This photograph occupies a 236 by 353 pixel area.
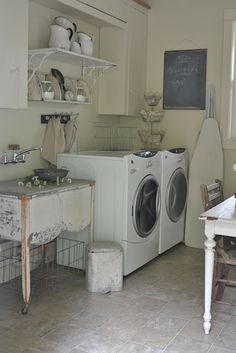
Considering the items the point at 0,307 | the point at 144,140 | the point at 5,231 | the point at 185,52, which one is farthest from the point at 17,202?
the point at 185,52

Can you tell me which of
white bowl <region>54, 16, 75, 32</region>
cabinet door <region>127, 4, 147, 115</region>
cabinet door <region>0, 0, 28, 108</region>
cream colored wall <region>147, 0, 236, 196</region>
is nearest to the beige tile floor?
cabinet door <region>0, 0, 28, 108</region>

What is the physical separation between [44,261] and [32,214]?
1.11 m

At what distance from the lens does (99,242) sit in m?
3.67

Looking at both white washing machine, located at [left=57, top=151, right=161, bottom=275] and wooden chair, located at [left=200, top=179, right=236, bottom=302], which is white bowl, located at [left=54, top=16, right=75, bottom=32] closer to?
white washing machine, located at [left=57, top=151, right=161, bottom=275]

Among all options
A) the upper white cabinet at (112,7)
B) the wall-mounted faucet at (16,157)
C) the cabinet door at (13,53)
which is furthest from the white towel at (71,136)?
the upper white cabinet at (112,7)

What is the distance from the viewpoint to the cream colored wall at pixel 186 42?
4.73 metres

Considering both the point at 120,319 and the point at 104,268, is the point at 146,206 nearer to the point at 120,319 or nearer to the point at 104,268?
the point at 104,268

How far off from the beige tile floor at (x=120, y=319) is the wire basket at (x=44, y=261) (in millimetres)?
110

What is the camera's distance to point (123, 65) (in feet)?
15.2

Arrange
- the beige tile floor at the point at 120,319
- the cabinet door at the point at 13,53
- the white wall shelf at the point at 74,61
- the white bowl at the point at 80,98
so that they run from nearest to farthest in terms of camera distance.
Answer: the beige tile floor at the point at 120,319
the cabinet door at the point at 13,53
the white wall shelf at the point at 74,61
the white bowl at the point at 80,98

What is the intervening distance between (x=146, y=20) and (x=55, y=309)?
3.25 m

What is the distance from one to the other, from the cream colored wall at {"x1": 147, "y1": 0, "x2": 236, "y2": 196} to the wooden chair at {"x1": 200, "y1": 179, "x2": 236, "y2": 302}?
1.37 metres

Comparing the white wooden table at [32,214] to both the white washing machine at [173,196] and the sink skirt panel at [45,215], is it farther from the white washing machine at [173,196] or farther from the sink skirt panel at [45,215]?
the white washing machine at [173,196]

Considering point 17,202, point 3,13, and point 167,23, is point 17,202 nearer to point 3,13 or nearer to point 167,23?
point 3,13
